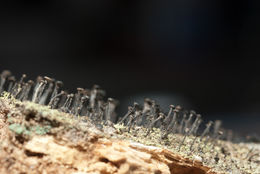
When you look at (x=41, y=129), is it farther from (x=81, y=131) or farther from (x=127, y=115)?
(x=127, y=115)

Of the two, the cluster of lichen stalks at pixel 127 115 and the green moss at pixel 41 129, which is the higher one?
the cluster of lichen stalks at pixel 127 115

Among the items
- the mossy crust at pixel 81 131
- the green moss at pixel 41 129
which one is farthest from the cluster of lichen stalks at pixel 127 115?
the green moss at pixel 41 129

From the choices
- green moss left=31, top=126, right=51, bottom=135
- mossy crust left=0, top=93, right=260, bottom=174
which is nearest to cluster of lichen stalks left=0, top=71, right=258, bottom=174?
mossy crust left=0, top=93, right=260, bottom=174

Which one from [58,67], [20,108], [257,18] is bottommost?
[20,108]

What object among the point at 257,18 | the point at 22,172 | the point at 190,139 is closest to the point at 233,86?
the point at 257,18

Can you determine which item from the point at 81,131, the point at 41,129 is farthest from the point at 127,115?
the point at 41,129

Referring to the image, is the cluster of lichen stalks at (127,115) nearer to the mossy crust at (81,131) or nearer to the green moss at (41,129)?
the mossy crust at (81,131)

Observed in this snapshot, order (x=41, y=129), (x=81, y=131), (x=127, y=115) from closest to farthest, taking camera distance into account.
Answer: (x=41, y=129) < (x=81, y=131) < (x=127, y=115)

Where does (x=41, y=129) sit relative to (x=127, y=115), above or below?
below

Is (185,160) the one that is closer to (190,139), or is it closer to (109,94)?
(190,139)

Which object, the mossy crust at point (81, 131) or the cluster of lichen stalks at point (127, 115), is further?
the cluster of lichen stalks at point (127, 115)

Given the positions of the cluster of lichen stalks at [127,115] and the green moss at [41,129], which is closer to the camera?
the green moss at [41,129]
